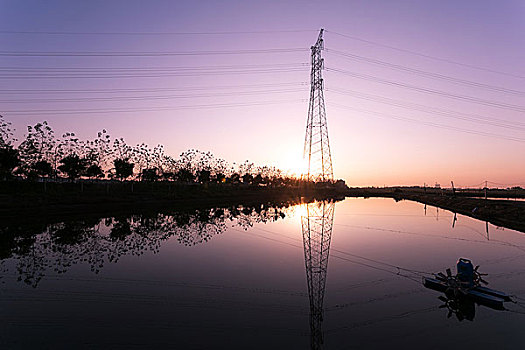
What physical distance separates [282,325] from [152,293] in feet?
19.1

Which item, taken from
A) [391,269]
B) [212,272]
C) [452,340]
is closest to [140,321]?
[212,272]

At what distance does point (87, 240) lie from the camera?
22.9m

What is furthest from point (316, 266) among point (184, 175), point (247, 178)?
point (247, 178)

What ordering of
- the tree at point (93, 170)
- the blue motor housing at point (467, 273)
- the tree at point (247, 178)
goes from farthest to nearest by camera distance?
the tree at point (247, 178)
the tree at point (93, 170)
the blue motor housing at point (467, 273)

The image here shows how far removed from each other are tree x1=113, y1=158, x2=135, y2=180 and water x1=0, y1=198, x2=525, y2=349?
38553mm

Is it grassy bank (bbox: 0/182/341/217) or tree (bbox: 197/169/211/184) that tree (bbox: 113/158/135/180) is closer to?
grassy bank (bbox: 0/182/341/217)

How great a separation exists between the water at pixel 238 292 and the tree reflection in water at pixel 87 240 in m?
0.13

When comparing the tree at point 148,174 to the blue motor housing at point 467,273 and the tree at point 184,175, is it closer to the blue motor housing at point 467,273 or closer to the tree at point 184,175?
the tree at point 184,175

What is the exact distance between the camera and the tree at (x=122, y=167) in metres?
62.5

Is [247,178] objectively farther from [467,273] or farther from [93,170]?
[467,273]

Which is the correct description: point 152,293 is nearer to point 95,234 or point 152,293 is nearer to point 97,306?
point 97,306

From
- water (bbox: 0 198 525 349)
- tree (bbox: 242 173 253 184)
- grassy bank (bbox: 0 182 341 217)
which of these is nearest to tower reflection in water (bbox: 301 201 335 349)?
water (bbox: 0 198 525 349)

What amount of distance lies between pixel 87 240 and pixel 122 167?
43055 millimetres

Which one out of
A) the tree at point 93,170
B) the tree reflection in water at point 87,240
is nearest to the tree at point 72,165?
the tree at point 93,170
